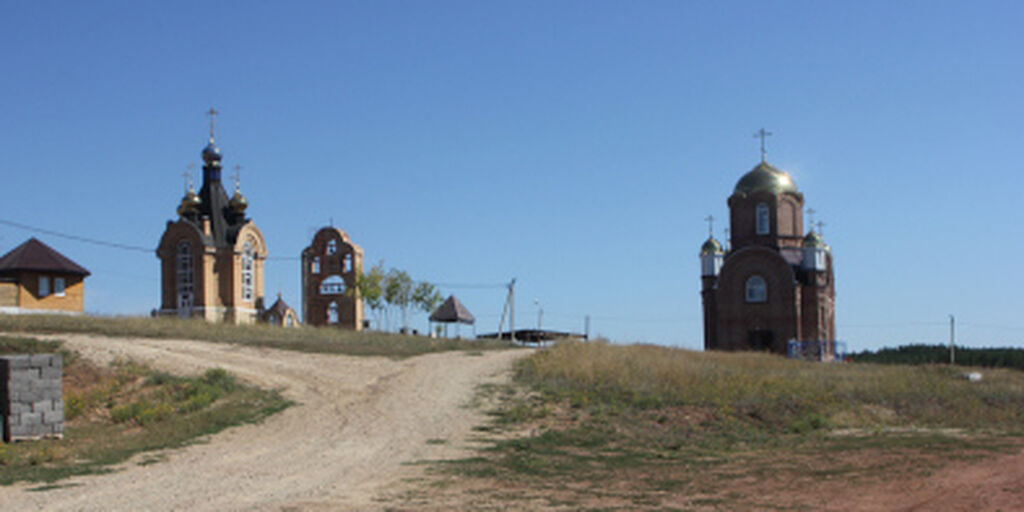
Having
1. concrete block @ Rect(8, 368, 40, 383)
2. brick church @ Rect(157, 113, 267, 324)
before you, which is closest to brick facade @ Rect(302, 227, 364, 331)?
brick church @ Rect(157, 113, 267, 324)

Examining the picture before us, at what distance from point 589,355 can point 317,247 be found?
86.2 ft

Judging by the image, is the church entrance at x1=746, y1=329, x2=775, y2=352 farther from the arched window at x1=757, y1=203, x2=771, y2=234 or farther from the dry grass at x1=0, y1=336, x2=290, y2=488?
the dry grass at x1=0, y1=336, x2=290, y2=488

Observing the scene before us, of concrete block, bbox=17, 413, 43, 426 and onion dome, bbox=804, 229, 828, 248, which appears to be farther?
onion dome, bbox=804, 229, 828, 248

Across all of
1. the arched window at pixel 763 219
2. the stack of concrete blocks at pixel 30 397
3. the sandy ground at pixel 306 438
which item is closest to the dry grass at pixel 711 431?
the sandy ground at pixel 306 438

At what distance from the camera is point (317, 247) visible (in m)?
51.7

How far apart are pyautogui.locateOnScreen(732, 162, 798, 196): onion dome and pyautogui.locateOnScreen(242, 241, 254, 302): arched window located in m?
25.5

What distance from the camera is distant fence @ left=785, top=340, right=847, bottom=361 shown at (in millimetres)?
47750

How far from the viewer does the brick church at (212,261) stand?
49.4 meters

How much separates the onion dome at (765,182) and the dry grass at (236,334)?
18917mm

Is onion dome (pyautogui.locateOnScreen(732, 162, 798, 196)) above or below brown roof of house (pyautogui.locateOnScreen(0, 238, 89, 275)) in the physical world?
above

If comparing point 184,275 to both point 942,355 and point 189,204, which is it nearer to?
point 189,204

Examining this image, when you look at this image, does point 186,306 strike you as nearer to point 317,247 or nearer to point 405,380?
point 317,247

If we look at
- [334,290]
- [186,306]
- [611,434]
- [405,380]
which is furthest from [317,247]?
[611,434]

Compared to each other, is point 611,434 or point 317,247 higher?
point 317,247
